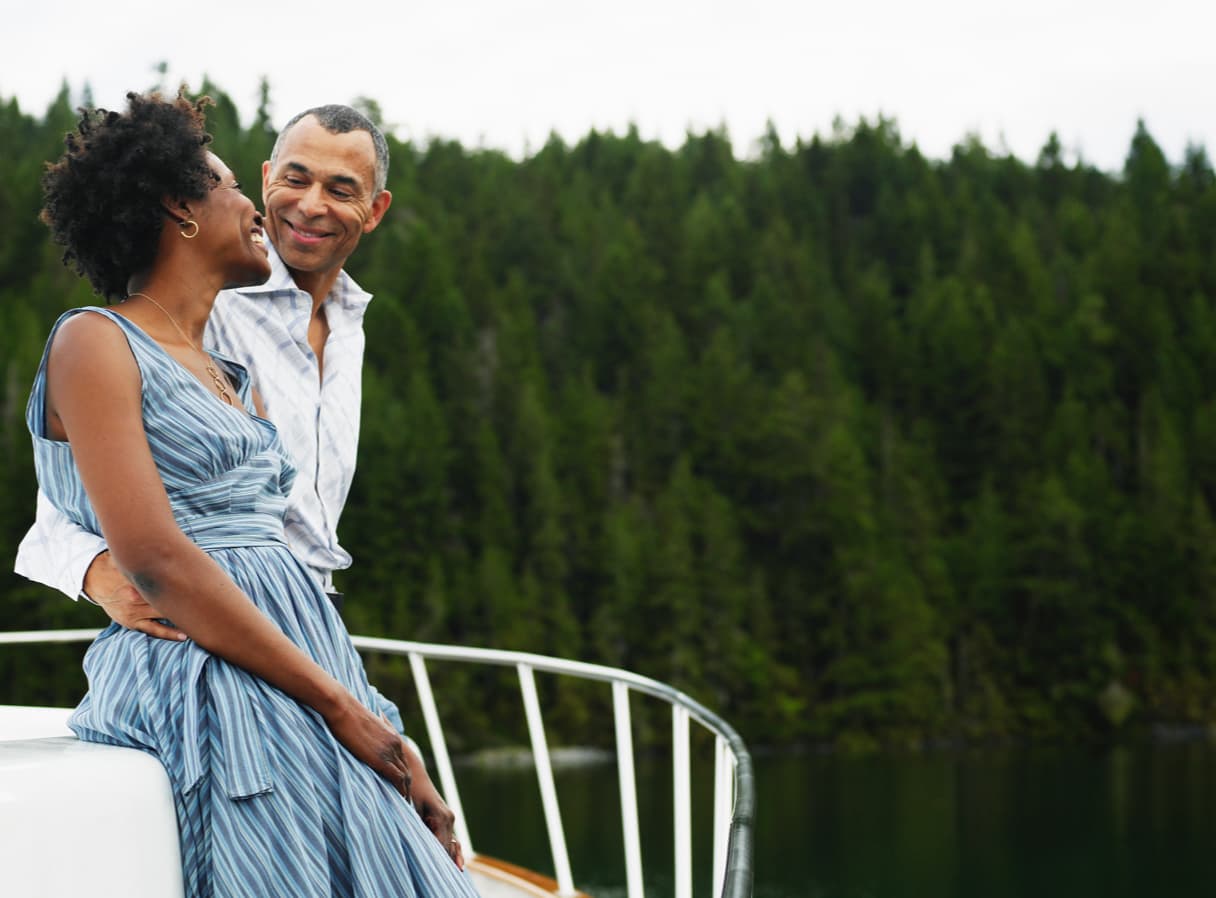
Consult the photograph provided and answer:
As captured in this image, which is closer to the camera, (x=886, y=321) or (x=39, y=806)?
(x=39, y=806)

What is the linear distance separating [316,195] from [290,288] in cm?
20

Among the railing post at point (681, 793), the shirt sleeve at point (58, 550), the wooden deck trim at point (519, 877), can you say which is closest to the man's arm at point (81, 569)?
the shirt sleeve at point (58, 550)

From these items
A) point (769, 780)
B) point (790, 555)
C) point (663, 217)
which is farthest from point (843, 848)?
point (663, 217)

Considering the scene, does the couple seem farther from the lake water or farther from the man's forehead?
the lake water

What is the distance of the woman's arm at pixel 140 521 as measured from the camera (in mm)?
1547

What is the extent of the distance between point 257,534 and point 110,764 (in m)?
0.34

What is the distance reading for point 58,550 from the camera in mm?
1760

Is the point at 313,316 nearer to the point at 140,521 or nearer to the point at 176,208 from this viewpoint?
the point at 176,208

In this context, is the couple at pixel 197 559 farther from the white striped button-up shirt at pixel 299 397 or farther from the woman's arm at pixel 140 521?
the white striped button-up shirt at pixel 299 397

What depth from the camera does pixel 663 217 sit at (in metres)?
88.9

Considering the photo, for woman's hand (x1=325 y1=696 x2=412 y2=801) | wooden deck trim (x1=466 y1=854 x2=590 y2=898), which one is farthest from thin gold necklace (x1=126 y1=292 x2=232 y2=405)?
wooden deck trim (x1=466 y1=854 x2=590 y2=898)

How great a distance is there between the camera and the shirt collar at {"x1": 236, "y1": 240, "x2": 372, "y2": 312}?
2.24m

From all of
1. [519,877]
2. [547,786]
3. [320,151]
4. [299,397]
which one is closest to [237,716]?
[299,397]

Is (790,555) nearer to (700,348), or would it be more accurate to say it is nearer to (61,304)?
(700,348)
